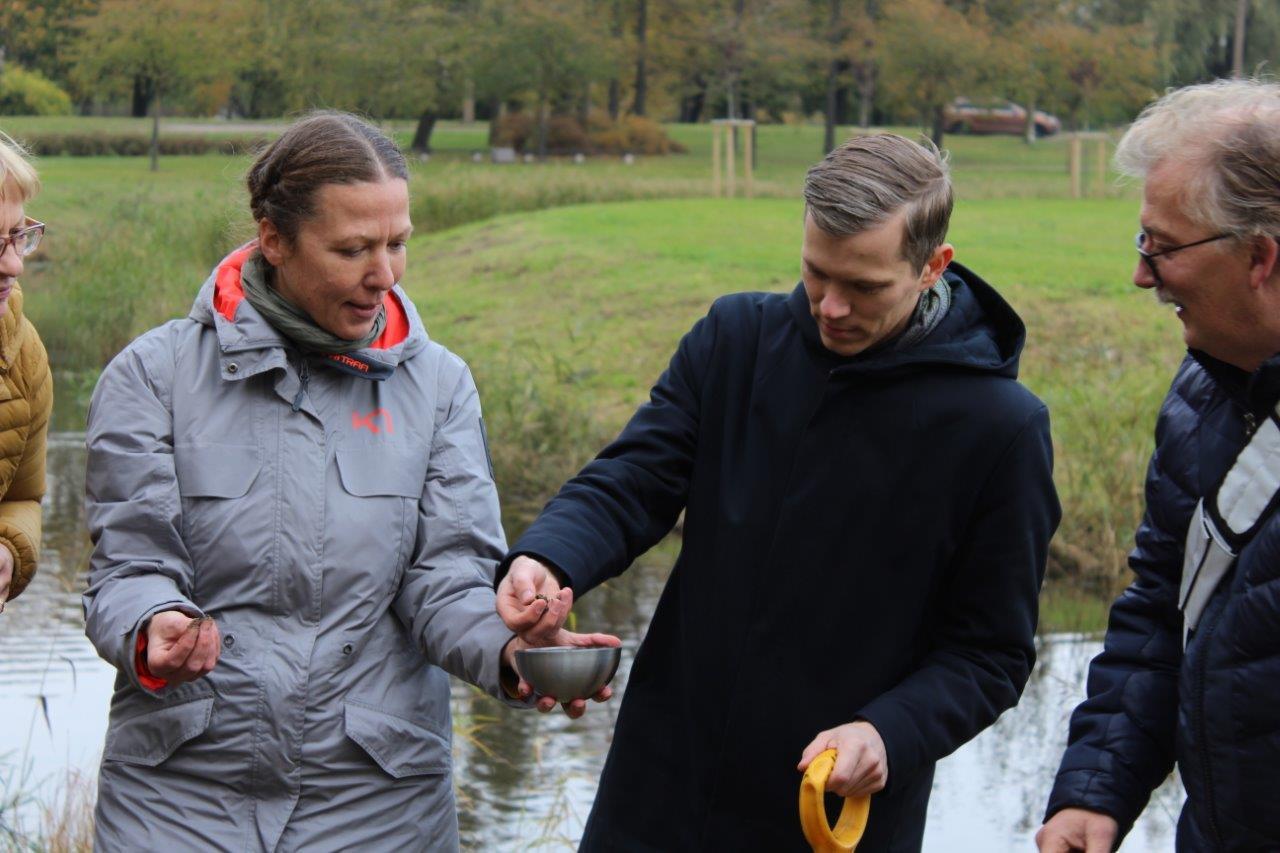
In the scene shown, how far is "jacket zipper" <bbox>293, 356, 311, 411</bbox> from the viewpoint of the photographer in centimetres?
288

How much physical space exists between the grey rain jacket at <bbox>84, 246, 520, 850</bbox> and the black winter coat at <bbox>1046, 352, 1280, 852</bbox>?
0.96m

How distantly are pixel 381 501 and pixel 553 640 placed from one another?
0.37 m

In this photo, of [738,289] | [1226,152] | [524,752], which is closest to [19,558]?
[1226,152]

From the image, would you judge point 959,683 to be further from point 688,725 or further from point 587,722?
point 587,722

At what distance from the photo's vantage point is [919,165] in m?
2.75

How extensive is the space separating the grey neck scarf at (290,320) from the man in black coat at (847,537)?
426mm

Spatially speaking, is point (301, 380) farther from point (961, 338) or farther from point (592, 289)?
point (592, 289)

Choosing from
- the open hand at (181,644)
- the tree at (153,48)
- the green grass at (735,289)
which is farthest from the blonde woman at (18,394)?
the tree at (153,48)

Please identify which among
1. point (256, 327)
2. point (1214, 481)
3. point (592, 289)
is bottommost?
point (592, 289)

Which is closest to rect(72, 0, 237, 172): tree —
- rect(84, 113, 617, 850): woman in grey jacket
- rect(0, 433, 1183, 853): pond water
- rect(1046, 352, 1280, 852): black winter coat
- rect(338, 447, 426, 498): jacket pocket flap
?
rect(0, 433, 1183, 853): pond water

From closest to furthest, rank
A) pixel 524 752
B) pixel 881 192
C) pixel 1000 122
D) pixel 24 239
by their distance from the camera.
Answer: pixel 881 192 < pixel 24 239 < pixel 524 752 < pixel 1000 122

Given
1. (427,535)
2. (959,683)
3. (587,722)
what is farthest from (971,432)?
(587,722)

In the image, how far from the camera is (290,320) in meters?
2.88

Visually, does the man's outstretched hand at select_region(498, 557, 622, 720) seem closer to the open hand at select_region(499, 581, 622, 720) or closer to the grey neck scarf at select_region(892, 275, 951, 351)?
the open hand at select_region(499, 581, 622, 720)
